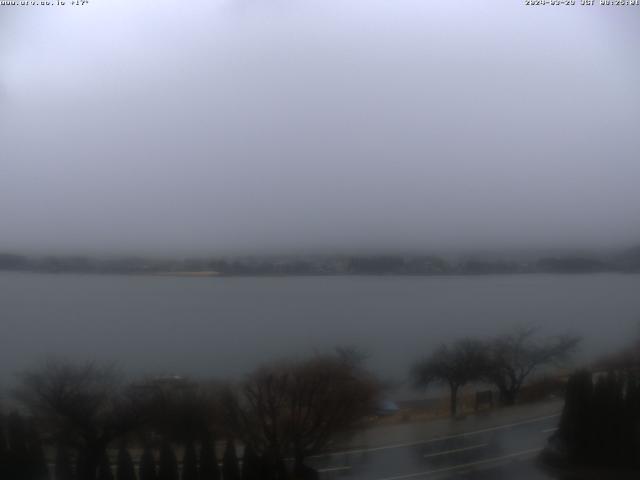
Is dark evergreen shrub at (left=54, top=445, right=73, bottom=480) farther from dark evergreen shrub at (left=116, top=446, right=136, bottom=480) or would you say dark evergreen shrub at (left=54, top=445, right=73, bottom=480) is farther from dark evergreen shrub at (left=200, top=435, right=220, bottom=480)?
dark evergreen shrub at (left=200, top=435, right=220, bottom=480)

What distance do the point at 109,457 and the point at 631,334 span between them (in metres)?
1.44

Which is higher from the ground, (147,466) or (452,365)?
(452,365)

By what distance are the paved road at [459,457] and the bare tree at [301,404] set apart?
Result: 81mm

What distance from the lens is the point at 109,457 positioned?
5.54ft

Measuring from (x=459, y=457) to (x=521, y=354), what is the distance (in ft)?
1.06

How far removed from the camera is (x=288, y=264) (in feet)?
5.35

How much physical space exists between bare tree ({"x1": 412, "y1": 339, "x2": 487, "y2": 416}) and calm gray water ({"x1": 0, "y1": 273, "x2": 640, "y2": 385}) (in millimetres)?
29

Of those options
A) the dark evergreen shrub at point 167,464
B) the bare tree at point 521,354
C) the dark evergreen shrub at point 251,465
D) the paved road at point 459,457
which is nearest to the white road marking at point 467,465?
the paved road at point 459,457

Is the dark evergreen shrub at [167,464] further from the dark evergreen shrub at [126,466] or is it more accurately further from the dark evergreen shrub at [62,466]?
the dark evergreen shrub at [62,466]

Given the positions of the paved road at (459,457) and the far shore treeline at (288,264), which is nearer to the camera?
the far shore treeline at (288,264)

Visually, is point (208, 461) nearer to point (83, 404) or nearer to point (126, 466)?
point (126, 466)

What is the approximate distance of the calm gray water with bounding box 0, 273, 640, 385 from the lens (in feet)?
5.30

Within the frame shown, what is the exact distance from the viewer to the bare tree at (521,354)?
67.0 inches

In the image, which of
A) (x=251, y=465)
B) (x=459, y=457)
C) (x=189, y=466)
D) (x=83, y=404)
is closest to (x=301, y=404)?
(x=251, y=465)
